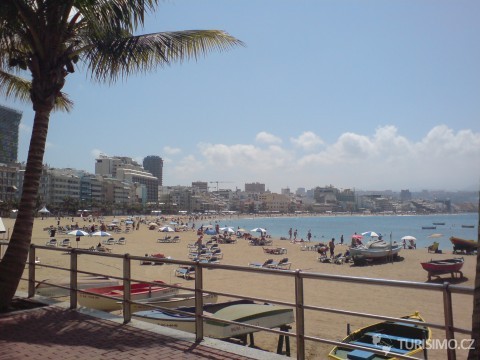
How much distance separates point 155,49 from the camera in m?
7.36

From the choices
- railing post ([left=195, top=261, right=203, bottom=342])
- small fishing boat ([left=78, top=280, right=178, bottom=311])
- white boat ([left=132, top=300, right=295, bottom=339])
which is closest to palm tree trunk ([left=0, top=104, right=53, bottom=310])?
white boat ([left=132, top=300, right=295, bottom=339])

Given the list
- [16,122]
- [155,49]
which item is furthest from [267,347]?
[16,122]

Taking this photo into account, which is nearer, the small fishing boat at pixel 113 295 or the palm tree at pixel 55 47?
the palm tree at pixel 55 47

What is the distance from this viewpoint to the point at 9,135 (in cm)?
1074

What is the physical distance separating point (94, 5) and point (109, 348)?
5018 millimetres

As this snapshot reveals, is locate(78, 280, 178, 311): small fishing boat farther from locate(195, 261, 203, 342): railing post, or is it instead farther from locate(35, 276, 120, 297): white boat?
locate(195, 261, 203, 342): railing post

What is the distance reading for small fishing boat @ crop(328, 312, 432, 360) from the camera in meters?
5.51

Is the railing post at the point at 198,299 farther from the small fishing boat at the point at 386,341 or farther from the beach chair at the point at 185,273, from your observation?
the beach chair at the point at 185,273

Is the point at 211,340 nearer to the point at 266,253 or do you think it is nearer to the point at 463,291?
the point at 463,291

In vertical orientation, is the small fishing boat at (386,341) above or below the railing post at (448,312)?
below

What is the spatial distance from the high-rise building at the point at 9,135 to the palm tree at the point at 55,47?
2.46 meters

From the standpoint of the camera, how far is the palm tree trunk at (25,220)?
6359 mm

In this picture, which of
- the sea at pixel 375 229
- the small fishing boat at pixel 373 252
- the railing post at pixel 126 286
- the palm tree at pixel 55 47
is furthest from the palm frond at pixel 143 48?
the sea at pixel 375 229

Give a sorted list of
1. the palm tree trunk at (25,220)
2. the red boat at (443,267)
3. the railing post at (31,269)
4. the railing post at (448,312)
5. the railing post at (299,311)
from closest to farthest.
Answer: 1. the railing post at (448,312)
2. the railing post at (299,311)
3. the palm tree trunk at (25,220)
4. the railing post at (31,269)
5. the red boat at (443,267)
